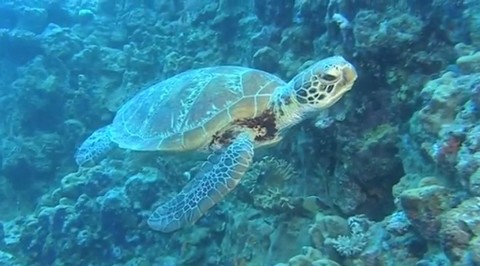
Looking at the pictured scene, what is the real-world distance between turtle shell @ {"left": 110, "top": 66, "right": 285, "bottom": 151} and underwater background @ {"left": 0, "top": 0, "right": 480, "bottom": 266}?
0.55m

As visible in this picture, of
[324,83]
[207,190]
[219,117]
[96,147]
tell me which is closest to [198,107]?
[219,117]

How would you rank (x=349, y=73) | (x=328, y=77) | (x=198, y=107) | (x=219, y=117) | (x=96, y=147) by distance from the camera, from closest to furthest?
(x=349, y=73) < (x=328, y=77) < (x=219, y=117) < (x=198, y=107) < (x=96, y=147)

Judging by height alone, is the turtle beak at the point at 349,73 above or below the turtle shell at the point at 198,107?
above

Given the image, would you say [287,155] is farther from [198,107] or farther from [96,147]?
[96,147]

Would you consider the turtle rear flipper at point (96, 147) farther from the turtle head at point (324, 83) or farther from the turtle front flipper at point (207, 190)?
the turtle head at point (324, 83)

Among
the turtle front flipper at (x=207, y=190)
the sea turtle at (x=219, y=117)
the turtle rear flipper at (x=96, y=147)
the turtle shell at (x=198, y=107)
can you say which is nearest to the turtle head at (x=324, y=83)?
the sea turtle at (x=219, y=117)

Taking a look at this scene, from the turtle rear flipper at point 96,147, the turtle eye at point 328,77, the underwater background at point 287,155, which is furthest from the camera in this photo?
the turtle rear flipper at point 96,147

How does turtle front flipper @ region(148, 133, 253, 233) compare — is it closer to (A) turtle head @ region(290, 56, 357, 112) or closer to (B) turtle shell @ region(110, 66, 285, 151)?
(B) turtle shell @ region(110, 66, 285, 151)

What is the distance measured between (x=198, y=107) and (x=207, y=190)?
99 centimetres

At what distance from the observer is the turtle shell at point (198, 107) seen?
4258 mm

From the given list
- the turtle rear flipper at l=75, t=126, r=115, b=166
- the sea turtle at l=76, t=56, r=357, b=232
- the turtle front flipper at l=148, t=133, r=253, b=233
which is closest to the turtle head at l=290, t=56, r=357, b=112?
the sea turtle at l=76, t=56, r=357, b=232

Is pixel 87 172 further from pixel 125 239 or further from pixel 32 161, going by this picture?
pixel 32 161

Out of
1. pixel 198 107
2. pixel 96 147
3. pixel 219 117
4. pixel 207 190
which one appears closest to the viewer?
pixel 207 190

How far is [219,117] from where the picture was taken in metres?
4.26
